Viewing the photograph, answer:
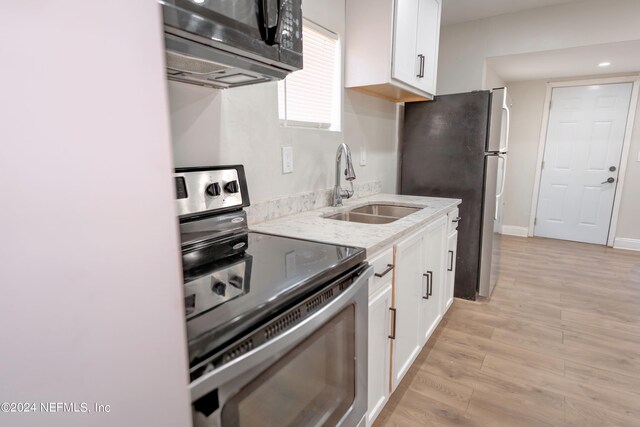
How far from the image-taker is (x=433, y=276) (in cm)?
196

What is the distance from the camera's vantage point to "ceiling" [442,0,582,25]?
9.36 ft

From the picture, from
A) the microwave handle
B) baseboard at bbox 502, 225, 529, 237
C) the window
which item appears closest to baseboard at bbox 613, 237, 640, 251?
baseboard at bbox 502, 225, 529, 237

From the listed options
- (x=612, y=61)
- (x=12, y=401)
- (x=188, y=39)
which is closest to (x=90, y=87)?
(x=12, y=401)

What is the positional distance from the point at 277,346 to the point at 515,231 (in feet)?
16.4

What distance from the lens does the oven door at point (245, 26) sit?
0.74 m

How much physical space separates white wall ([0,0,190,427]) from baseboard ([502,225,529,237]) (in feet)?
17.2

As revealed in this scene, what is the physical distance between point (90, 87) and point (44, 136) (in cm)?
8

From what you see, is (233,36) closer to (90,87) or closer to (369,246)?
(90,87)

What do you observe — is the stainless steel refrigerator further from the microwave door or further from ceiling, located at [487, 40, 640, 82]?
the microwave door

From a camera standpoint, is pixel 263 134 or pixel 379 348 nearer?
pixel 379 348

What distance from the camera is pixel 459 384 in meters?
1.75

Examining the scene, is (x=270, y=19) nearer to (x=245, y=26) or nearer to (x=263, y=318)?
(x=245, y=26)

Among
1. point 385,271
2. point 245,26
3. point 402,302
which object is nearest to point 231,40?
point 245,26

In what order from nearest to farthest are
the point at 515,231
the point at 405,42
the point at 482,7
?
1. the point at 405,42
2. the point at 482,7
3. the point at 515,231
